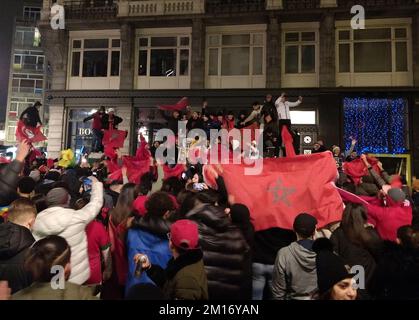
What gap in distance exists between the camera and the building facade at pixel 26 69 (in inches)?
1752

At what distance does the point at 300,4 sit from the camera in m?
17.1

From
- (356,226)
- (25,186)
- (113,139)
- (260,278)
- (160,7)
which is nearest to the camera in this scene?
(356,226)

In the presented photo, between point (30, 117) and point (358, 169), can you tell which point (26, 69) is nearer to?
point (30, 117)

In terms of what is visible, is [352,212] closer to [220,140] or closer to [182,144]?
[220,140]

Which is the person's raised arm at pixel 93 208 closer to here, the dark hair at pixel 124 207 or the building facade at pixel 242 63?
the dark hair at pixel 124 207

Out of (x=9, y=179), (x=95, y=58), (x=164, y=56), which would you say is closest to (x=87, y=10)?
(x=95, y=58)

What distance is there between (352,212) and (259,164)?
2.07 meters

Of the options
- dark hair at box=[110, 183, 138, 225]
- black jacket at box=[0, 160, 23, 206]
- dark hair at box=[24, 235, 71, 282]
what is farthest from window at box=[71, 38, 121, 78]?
dark hair at box=[24, 235, 71, 282]

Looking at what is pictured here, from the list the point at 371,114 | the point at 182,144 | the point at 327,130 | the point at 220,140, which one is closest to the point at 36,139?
the point at 182,144

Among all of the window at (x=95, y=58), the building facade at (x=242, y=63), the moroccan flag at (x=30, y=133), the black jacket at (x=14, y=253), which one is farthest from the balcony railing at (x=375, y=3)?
the black jacket at (x=14, y=253)

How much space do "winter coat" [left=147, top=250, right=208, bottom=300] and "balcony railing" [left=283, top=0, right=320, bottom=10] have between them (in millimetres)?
16491

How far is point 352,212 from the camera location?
153 inches

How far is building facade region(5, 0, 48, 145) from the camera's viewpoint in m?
44.5

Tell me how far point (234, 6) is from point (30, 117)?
10.8 metres
